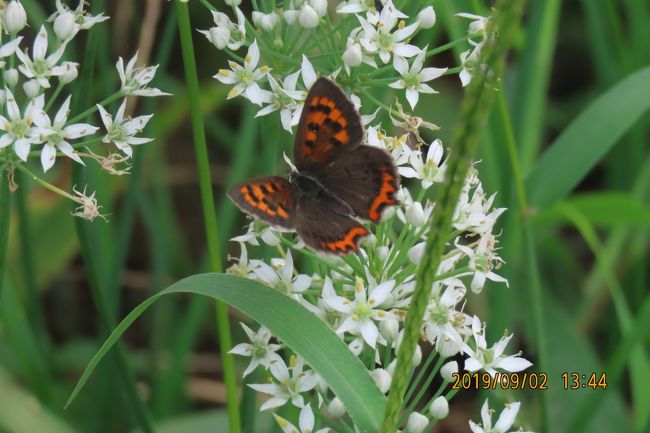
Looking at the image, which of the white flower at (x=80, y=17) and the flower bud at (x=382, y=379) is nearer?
the flower bud at (x=382, y=379)

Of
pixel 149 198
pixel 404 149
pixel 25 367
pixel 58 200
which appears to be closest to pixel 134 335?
pixel 149 198

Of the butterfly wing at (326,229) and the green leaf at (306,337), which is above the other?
the butterfly wing at (326,229)

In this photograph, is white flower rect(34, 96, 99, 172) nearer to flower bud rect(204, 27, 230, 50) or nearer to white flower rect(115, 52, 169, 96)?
white flower rect(115, 52, 169, 96)

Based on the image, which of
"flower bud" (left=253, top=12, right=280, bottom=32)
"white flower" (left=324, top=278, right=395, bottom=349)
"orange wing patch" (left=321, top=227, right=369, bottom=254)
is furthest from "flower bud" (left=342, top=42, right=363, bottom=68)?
"white flower" (left=324, top=278, right=395, bottom=349)

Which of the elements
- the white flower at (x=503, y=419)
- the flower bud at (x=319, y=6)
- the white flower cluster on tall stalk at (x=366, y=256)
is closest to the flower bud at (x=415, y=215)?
the white flower cluster on tall stalk at (x=366, y=256)

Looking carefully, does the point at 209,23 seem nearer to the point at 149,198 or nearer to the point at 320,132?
the point at 149,198

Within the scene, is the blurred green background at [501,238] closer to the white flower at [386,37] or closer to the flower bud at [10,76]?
the flower bud at [10,76]

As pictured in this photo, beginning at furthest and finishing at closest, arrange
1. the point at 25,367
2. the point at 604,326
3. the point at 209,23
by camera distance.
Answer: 1. the point at 209,23
2. the point at 604,326
3. the point at 25,367
